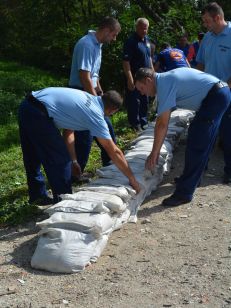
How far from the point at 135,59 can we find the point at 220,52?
2.52 meters

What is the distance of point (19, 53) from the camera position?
77.9 feet

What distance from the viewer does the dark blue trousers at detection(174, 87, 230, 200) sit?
5488 millimetres

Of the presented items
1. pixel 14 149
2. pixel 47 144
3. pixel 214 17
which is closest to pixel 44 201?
pixel 47 144

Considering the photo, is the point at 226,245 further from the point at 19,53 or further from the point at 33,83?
the point at 19,53

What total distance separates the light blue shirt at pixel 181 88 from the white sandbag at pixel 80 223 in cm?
136

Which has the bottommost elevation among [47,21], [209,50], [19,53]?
A: [19,53]

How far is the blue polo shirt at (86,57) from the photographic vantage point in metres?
6.34

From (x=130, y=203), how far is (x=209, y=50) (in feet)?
7.96

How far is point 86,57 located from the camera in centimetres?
634

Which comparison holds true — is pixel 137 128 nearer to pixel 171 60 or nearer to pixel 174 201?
pixel 171 60

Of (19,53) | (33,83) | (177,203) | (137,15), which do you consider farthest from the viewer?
(19,53)

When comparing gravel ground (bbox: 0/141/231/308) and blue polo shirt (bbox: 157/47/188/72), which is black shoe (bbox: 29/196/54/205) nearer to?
gravel ground (bbox: 0/141/231/308)

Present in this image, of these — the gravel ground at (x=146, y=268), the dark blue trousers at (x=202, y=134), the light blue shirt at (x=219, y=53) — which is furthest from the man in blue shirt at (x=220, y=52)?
the gravel ground at (x=146, y=268)

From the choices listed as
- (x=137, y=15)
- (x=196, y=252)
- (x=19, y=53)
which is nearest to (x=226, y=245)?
(x=196, y=252)
